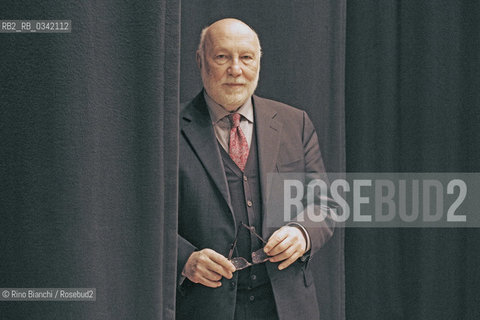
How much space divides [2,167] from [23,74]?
0.12 m

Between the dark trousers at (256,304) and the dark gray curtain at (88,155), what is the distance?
0.37 meters

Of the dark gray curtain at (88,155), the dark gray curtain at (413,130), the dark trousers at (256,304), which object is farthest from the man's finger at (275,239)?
the dark gray curtain at (413,130)

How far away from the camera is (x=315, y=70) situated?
1586 mm

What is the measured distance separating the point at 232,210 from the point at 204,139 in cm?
16

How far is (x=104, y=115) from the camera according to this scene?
0.79 meters

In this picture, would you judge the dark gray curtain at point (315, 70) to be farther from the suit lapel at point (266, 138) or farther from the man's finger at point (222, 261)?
the man's finger at point (222, 261)

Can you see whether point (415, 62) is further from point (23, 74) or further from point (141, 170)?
point (23, 74)

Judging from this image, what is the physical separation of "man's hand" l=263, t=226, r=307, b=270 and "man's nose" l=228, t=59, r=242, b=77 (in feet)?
1.09

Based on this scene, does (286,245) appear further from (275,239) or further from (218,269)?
(218,269)

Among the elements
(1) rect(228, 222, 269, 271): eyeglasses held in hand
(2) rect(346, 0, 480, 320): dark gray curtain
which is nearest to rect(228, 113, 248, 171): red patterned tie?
(1) rect(228, 222, 269, 271): eyeglasses held in hand

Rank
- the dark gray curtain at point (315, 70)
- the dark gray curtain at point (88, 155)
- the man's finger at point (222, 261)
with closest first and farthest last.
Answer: the dark gray curtain at point (88, 155) < the man's finger at point (222, 261) < the dark gray curtain at point (315, 70)

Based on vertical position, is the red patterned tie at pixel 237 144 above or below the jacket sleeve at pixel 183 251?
above

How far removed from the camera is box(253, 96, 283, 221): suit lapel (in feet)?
3.98

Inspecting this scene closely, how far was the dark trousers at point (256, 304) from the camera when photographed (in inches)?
47.3
